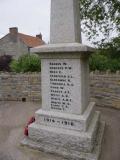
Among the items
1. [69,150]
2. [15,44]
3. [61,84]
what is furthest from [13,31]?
[69,150]

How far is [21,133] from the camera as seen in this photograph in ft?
17.6

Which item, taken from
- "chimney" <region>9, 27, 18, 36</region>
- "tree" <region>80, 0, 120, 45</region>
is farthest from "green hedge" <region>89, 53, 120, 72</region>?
"chimney" <region>9, 27, 18, 36</region>

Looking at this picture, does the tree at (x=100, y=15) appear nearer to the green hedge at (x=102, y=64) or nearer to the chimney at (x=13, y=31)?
the green hedge at (x=102, y=64)

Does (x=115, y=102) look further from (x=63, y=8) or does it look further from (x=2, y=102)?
(x=2, y=102)

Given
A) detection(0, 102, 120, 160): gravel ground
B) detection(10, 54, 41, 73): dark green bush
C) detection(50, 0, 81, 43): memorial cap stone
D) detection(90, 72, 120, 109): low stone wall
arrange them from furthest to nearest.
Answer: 1. detection(10, 54, 41, 73): dark green bush
2. detection(90, 72, 120, 109): low stone wall
3. detection(50, 0, 81, 43): memorial cap stone
4. detection(0, 102, 120, 160): gravel ground

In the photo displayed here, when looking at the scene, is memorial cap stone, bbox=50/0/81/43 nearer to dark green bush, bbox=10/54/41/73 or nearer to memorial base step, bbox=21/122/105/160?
memorial base step, bbox=21/122/105/160

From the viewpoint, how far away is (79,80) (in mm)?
4523

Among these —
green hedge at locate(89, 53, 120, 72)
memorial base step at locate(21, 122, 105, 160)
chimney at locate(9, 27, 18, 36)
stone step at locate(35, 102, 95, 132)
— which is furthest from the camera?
chimney at locate(9, 27, 18, 36)

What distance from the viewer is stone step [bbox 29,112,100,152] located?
14.1 ft

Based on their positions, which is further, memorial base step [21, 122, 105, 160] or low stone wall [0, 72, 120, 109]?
low stone wall [0, 72, 120, 109]

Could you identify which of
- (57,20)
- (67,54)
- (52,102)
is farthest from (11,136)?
(57,20)

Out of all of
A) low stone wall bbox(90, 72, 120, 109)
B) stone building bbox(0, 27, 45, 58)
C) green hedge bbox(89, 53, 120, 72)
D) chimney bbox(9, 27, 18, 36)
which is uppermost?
chimney bbox(9, 27, 18, 36)

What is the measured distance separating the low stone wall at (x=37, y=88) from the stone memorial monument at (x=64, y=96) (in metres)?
2.55

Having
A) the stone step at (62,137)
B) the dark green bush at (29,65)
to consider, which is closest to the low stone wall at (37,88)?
the dark green bush at (29,65)
